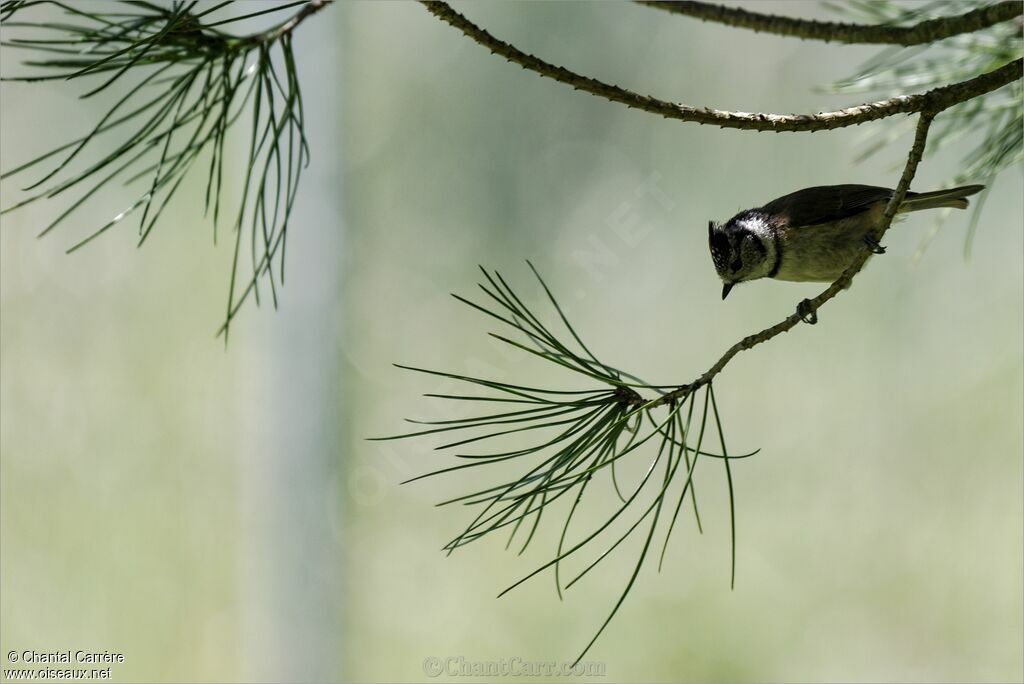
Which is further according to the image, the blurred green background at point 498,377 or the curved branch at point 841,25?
the blurred green background at point 498,377

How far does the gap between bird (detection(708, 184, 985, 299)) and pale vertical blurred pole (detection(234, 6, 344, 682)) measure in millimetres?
855

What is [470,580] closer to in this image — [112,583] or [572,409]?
[112,583]

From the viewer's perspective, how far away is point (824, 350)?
155 cm

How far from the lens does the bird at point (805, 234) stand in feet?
2.89

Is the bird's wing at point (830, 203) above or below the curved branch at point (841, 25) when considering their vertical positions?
below

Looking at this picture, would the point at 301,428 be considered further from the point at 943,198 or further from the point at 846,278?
the point at 846,278

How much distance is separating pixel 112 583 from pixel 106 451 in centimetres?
21

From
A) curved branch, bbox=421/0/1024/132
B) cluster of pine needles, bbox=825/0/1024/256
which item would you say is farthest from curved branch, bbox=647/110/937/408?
cluster of pine needles, bbox=825/0/1024/256

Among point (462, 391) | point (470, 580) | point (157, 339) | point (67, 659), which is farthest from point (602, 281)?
point (67, 659)

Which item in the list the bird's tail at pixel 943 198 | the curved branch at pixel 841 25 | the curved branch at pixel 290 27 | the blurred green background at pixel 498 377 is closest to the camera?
the curved branch at pixel 841 25

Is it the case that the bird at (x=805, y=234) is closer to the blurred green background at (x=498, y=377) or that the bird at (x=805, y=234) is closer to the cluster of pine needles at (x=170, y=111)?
the cluster of pine needles at (x=170, y=111)

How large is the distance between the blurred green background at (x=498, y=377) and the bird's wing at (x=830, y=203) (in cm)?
61

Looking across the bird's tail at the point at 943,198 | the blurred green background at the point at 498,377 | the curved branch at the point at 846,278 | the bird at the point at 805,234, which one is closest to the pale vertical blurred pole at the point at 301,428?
the blurred green background at the point at 498,377

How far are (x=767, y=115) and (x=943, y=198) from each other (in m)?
0.45
